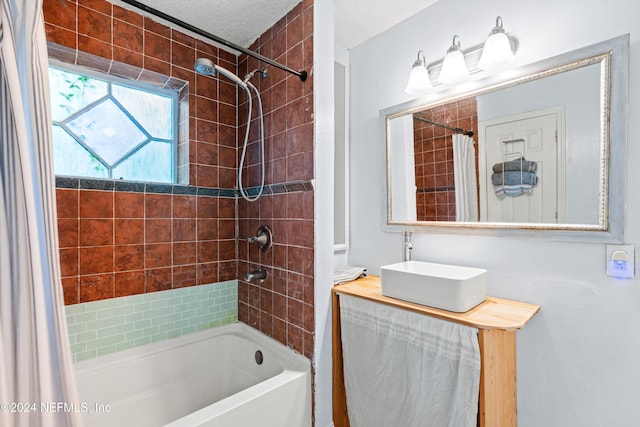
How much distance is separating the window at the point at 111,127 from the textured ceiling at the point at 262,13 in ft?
1.59

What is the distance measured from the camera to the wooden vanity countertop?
3.82 ft

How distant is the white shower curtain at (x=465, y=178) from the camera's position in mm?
1613

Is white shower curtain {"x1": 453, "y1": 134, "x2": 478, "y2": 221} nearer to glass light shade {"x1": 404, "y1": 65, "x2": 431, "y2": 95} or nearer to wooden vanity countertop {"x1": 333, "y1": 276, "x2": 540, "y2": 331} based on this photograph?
glass light shade {"x1": 404, "y1": 65, "x2": 431, "y2": 95}

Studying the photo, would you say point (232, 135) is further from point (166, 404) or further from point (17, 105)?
point (166, 404)

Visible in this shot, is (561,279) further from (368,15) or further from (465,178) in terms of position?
(368,15)

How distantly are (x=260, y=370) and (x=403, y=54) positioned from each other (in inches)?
83.2

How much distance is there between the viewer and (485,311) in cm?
131

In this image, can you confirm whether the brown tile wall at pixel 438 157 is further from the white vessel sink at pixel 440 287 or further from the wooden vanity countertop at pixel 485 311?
the wooden vanity countertop at pixel 485 311

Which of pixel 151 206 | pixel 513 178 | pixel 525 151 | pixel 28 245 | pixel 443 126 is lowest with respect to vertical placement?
pixel 28 245

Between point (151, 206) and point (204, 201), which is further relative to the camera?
point (204, 201)

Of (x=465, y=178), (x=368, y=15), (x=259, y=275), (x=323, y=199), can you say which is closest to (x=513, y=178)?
(x=465, y=178)

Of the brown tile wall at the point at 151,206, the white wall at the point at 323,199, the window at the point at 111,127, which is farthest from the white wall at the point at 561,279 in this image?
the window at the point at 111,127

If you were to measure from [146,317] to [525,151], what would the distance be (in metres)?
2.18

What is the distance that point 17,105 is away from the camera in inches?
35.5
